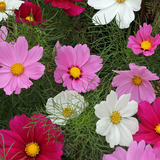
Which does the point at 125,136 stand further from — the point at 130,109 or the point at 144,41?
the point at 144,41

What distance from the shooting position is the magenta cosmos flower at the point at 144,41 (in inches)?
19.7

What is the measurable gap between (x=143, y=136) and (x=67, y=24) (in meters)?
0.36

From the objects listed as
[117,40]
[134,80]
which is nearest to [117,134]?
[134,80]

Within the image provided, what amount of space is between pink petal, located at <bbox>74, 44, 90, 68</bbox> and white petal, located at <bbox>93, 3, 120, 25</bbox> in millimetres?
83

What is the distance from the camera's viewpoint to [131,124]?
43 cm

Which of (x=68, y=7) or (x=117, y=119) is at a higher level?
(x=68, y=7)

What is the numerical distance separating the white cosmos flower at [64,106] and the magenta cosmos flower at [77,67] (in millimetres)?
19

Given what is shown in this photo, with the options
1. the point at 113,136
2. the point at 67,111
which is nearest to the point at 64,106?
the point at 67,111

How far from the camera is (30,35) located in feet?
1.83

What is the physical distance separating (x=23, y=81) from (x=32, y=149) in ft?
0.42

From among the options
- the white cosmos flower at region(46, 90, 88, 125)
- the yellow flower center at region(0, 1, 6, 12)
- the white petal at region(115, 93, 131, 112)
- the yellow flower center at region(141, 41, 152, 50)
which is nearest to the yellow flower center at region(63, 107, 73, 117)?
the white cosmos flower at region(46, 90, 88, 125)

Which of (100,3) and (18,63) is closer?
(18,63)

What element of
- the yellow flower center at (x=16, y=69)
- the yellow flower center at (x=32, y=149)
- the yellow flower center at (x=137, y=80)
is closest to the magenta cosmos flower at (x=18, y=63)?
the yellow flower center at (x=16, y=69)

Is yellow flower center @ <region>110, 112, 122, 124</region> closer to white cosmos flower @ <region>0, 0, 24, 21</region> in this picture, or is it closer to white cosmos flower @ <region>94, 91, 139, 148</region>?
white cosmos flower @ <region>94, 91, 139, 148</region>
